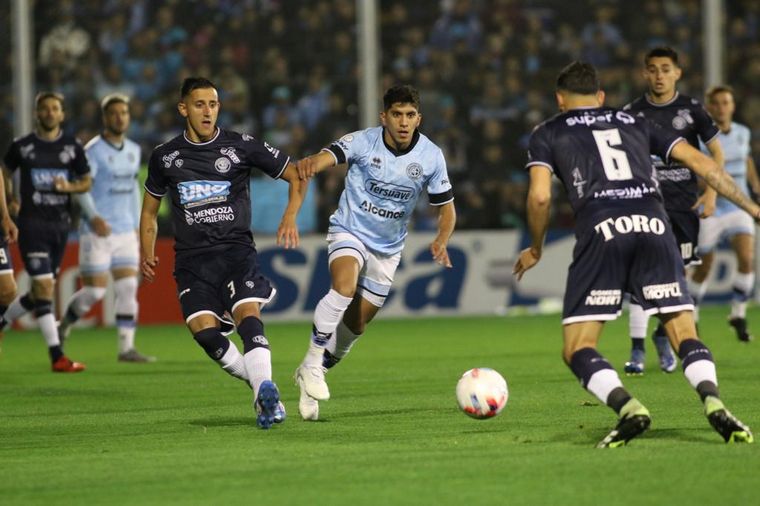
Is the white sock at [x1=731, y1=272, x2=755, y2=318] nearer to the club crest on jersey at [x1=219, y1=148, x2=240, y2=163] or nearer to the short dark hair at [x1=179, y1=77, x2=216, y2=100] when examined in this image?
the club crest on jersey at [x1=219, y1=148, x2=240, y2=163]

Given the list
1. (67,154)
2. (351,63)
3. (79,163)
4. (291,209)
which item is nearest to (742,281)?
(79,163)

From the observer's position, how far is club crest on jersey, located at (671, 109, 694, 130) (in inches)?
410

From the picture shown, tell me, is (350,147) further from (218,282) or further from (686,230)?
(686,230)

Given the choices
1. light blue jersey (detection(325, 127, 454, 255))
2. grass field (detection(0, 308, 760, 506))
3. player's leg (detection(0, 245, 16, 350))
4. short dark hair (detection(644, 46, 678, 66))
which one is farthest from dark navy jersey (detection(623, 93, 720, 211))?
player's leg (detection(0, 245, 16, 350))

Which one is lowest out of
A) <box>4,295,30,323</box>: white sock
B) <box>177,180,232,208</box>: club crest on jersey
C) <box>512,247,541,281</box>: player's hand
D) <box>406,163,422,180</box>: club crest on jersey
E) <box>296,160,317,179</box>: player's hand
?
<box>4,295,30,323</box>: white sock

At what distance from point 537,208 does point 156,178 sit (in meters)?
2.82

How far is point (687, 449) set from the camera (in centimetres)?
658

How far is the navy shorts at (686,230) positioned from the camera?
35.0 ft

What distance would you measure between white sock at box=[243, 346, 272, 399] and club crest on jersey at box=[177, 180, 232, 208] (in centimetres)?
102

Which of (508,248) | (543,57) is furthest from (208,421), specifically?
(543,57)

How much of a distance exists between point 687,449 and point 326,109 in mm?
14057

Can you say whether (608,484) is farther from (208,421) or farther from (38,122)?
(38,122)

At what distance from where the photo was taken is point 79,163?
12.9 m

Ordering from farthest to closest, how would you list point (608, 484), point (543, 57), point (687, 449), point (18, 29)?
point (543, 57) < point (18, 29) < point (687, 449) < point (608, 484)
